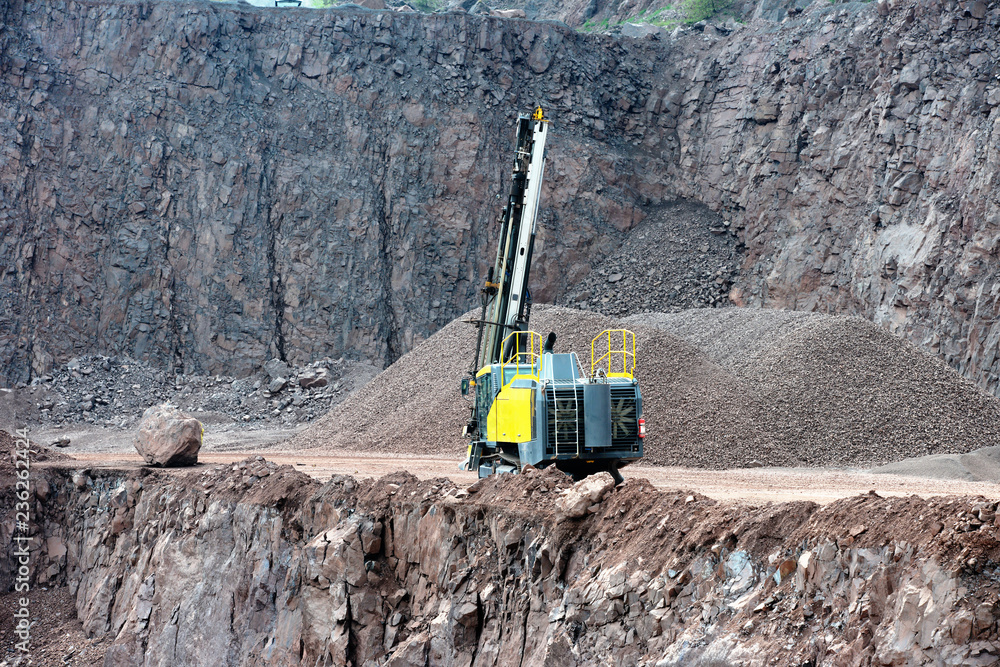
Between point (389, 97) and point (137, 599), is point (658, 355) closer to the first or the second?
point (137, 599)

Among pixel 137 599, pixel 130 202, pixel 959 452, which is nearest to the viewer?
pixel 137 599

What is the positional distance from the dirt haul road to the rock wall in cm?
212

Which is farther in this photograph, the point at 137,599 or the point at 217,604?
the point at 137,599

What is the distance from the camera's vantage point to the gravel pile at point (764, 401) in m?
18.4

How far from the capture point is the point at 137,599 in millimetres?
12914

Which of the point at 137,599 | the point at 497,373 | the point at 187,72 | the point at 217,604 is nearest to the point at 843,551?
the point at 497,373

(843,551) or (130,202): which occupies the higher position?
(130,202)

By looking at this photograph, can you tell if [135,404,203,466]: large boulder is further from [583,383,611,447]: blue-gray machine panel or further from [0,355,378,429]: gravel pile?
[0,355,378,429]: gravel pile

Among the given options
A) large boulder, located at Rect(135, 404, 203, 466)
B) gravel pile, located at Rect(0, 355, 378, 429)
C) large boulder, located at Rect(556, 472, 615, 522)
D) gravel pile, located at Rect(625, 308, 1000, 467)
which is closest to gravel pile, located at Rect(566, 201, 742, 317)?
gravel pile, located at Rect(0, 355, 378, 429)

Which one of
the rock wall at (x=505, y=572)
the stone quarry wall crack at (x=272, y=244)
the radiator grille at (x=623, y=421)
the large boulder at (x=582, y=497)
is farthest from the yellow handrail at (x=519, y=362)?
the stone quarry wall crack at (x=272, y=244)

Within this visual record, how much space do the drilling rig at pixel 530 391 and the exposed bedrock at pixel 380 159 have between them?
66.8ft

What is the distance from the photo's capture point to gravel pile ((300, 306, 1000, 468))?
18422mm

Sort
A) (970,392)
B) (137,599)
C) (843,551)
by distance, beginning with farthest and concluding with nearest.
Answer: (970,392) < (137,599) < (843,551)

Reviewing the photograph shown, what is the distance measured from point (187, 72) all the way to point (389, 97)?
28.1 feet
